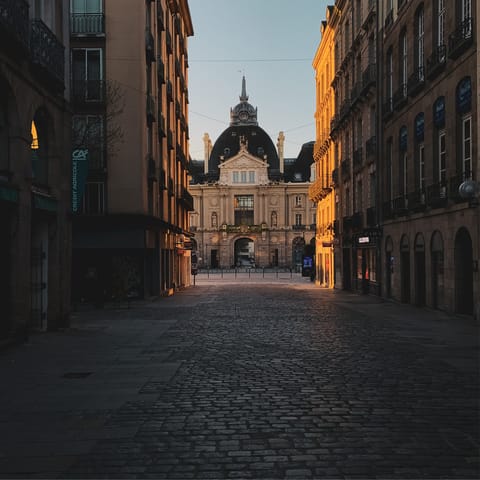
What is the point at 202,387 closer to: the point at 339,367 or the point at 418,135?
the point at 339,367

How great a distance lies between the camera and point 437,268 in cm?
2295

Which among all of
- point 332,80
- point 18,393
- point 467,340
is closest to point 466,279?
point 467,340

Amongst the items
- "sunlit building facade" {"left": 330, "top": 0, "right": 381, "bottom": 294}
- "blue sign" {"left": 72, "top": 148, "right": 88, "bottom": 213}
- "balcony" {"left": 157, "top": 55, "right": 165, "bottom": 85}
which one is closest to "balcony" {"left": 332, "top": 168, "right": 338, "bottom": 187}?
"sunlit building facade" {"left": 330, "top": 0, "right": 381, "bottom": 294}

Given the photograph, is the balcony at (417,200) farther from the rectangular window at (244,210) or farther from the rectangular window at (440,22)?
the rectangular window at (244,210)

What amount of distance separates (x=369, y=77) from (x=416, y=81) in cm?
759

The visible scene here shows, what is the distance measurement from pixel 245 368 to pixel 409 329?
7.47 metres

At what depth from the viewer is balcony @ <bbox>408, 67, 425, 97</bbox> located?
2414 centimetres

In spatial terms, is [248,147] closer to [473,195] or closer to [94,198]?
[94,198]

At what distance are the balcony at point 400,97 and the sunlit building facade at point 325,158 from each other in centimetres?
1604

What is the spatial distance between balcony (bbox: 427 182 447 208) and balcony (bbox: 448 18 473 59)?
4.29 metres

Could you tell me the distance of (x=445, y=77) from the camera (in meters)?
21.4

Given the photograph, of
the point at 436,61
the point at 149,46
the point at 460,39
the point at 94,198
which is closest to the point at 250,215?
the point at 149,46

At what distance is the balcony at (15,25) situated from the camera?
1283 cm

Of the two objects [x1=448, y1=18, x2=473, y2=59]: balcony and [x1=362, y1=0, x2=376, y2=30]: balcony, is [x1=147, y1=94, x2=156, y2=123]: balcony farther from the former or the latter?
[x1=448, y1=18, x2=473, y2=59]: balcony
